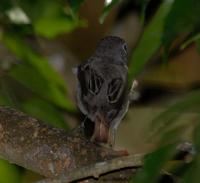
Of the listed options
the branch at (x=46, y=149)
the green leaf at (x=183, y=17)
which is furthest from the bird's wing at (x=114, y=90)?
the green leaf at (x=183, y=17)

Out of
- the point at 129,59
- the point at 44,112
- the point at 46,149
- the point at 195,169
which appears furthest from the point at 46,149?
the point at 129,59

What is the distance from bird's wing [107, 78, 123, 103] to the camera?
2.81 m

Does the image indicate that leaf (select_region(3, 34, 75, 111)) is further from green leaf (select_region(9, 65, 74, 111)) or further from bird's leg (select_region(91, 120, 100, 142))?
bird's leg (select_region(91, 120, 100, 142))

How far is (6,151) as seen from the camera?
7.63 feet

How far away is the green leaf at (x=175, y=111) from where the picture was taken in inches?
64.7

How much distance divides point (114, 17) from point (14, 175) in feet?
7.16

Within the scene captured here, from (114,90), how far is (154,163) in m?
1.36

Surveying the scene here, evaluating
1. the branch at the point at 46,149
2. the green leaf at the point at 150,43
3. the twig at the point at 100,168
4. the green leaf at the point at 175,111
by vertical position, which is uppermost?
the green leaf at the point at 150,43

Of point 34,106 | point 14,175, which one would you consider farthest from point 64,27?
point 14,175

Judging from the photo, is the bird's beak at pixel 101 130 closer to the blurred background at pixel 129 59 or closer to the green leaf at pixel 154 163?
the blurred background at pixel 129 59

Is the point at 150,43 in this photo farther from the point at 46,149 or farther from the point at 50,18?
the point at 50,18

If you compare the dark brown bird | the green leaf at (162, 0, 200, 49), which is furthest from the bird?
the green leaf at (162, 0, 200, 49)

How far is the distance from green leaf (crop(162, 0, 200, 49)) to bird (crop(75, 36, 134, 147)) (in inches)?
39.4

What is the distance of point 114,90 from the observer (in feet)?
9.30
